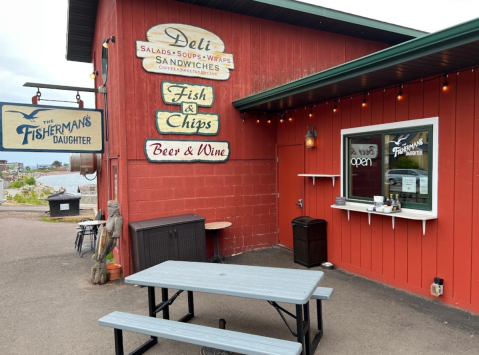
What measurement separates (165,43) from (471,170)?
532 cm

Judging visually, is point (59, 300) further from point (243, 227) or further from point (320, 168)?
point (320, 168)

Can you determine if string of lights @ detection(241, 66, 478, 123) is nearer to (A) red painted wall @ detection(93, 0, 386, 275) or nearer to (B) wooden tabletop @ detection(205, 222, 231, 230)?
(A) red painted wall @ detection(93, 0, 386, 275)

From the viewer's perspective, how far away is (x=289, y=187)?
7145mm

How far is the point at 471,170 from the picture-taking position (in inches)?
157

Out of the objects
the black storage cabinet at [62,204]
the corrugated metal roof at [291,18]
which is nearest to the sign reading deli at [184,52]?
the corrugated metal roof at [291,18]

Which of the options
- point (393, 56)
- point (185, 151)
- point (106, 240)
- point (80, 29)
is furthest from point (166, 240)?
point (80, 29)

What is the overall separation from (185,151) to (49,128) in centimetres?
242

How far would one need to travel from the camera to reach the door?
6.86 meters

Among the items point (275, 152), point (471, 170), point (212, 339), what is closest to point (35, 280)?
point (212, 339)

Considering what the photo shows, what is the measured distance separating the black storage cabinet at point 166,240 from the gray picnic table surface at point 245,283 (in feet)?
4.79

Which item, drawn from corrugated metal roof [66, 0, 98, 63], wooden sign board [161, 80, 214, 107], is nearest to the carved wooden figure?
wooden sign board [161, 80, 214, 107]

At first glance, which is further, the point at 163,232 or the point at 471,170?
the point at 163,232

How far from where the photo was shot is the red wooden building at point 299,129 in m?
4.15

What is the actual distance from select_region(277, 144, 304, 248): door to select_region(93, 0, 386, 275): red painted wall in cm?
19
